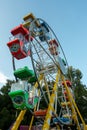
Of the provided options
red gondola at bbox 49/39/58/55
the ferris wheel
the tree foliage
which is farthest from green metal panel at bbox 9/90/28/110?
the tree foliage

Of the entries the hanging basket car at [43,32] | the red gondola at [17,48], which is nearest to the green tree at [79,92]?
the hanging basket car at [43,32]

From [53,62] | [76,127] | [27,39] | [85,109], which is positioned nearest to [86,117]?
[85,109]

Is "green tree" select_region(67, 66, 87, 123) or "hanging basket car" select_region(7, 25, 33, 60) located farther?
"green tree" select_region(67, 66, 87, 123)

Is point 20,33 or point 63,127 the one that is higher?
point 20,33

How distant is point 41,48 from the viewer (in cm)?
1488

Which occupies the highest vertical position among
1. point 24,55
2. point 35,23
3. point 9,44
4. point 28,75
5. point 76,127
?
point 35,23

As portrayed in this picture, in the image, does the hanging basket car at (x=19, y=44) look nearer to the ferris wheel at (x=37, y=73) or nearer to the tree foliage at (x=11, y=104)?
the ferris wheel at (x=37, y=73)

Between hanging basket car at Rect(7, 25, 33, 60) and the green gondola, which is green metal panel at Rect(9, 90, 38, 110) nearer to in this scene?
the green gondola

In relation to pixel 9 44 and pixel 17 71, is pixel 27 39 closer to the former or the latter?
pixel 9 44

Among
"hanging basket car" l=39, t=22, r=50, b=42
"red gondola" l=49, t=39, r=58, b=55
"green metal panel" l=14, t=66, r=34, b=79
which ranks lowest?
"green metal panel" l=14, t=66, r=34, b=79

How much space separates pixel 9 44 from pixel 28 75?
208 centimetres

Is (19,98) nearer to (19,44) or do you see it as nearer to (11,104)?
(19,44)

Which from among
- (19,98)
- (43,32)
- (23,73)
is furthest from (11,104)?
(19,98)

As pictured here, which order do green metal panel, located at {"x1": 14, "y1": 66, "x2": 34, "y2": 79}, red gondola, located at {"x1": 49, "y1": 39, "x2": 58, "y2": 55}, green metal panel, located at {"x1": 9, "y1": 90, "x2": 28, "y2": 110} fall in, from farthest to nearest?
1. red gondola, located at {"x1": 49, "y1": 39, "x2": 58, "y2": 55}
2. green metal panel, located at {"x1": 14, "y1": 66, "x2": 34, "y2": 79}
3. green metal panel, located at {"x1": 9, "y1": 90, "x2": 28, "y2": 110}
